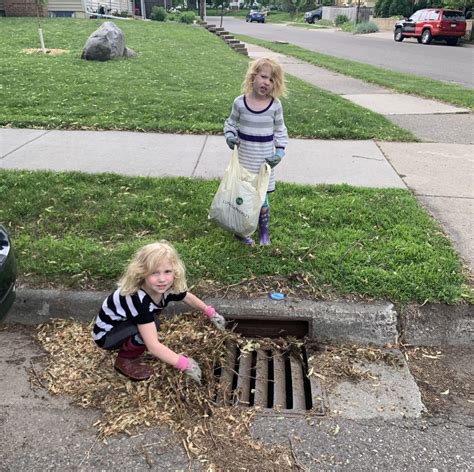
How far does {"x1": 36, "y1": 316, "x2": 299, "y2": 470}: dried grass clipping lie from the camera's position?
2.29 m

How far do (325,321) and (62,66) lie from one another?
10306 mm

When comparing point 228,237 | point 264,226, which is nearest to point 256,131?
point 264,226

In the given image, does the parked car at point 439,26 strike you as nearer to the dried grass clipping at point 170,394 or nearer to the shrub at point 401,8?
the shrub at point 401,8

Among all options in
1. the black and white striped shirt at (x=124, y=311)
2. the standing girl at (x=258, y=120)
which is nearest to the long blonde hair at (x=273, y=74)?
the standing girl at (x=258, y=120)

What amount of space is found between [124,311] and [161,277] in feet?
0.88

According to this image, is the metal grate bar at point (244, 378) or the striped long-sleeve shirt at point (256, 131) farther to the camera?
the striped long-sleeve shirt at point (256, 131)

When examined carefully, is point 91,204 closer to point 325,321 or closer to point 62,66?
point 325,321

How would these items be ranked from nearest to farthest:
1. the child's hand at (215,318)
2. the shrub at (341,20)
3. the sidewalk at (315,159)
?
the child's hand at (215,318) → the sidewalk at (315,159) → the shrub at (341,20)

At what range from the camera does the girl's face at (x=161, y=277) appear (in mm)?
2496

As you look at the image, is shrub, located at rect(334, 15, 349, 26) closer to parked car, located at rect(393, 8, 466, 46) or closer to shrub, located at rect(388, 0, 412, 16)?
shrub, located at rect(388, 0, 412, 16)

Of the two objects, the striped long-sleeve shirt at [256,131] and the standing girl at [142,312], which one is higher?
the striped long-sleeve shirt at [256,131]

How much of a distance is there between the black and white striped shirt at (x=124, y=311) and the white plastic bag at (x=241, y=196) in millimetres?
1007

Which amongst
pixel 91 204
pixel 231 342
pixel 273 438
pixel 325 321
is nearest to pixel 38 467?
pixel 273 438

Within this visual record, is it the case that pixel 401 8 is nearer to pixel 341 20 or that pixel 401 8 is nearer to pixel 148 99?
pixel 341 20
